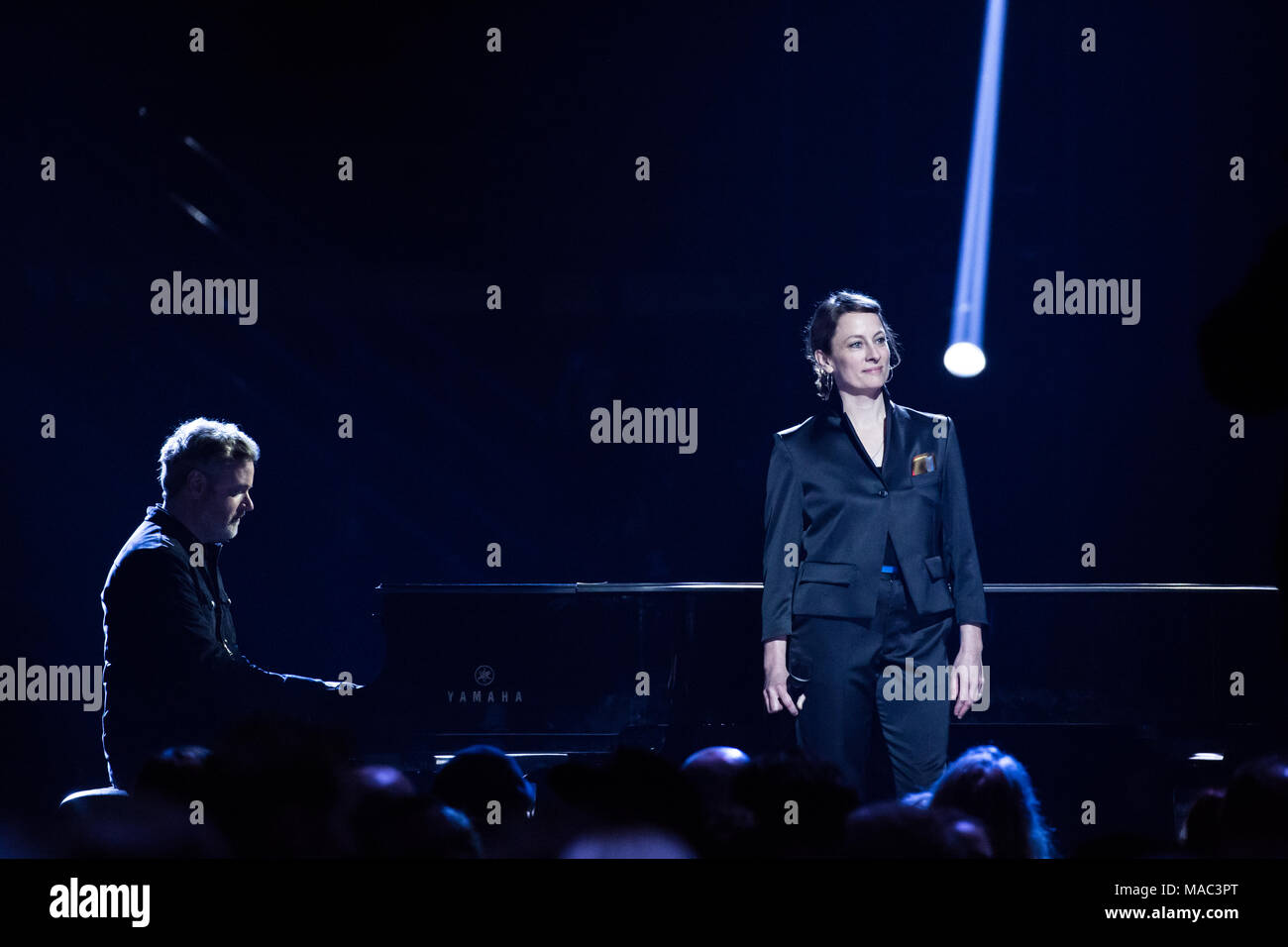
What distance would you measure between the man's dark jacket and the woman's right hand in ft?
4.83

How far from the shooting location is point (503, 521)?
26.5 ft

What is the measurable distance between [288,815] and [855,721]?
82.1 inches

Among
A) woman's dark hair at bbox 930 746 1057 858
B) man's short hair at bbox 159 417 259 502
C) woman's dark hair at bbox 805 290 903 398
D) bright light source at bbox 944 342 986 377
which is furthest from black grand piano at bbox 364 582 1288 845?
bright light source at bbox 944 342 986 377

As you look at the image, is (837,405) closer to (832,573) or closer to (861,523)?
(861,523)

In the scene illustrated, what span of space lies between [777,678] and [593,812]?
1.75 metres

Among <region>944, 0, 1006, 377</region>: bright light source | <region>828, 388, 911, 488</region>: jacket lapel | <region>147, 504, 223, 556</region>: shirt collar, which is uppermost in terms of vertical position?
<region>944, 0, 1006, 377</region>: bright light source

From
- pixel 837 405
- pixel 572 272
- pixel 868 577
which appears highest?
pixel 572 272

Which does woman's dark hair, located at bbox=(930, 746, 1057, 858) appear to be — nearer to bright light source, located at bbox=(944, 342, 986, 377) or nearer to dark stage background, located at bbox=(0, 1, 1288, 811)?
dark stage background, located at bbox=(0, 1, 1288, 811)

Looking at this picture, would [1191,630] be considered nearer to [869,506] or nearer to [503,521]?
[869,506]

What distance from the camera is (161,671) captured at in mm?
3877

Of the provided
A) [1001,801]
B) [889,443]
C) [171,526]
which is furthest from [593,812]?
[171,526]

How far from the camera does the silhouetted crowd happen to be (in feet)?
6.21

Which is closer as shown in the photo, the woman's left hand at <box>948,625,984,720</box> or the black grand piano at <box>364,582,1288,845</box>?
the woman's left hand at <box>948,625,984,720</box>
